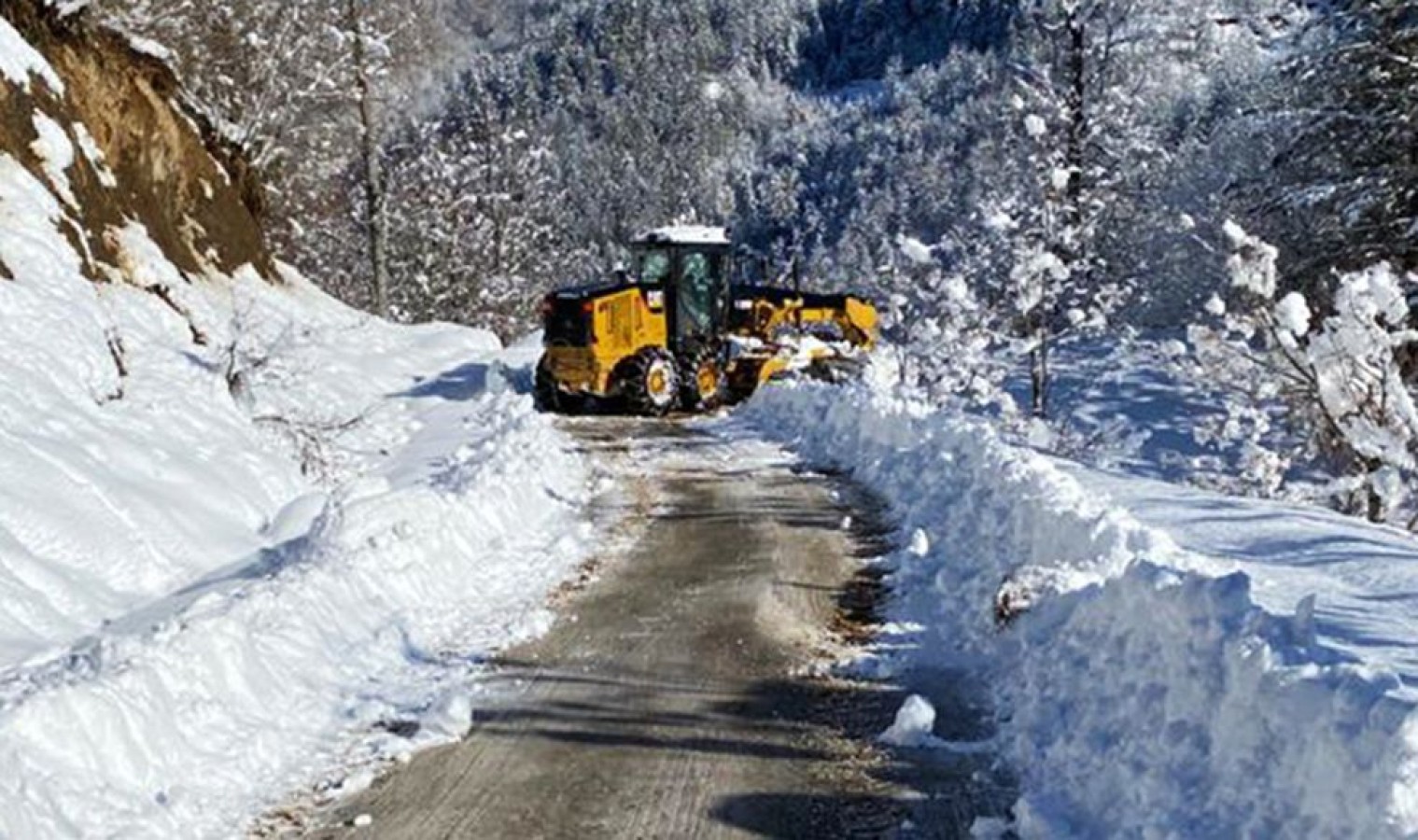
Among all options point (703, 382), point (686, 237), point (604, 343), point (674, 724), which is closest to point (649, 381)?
point (604, 343)

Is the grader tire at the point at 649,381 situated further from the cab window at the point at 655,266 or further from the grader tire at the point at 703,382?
the cab window at the point at 655,266

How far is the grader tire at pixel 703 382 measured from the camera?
85.5ft

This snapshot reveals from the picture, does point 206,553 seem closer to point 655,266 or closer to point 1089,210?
point 655,266

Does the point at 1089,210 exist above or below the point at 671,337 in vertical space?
above

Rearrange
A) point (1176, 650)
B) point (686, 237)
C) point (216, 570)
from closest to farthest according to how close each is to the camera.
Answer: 1. point (1176, 650)
2. point (216, 570)
3. point (686, 237)

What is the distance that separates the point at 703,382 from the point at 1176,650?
2048 cm

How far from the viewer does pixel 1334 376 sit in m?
10.8

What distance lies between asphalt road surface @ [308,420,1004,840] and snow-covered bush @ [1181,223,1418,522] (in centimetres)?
377

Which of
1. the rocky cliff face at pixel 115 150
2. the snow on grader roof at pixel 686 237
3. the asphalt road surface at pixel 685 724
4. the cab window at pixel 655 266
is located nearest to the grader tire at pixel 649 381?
the cab window at pixel 655 266

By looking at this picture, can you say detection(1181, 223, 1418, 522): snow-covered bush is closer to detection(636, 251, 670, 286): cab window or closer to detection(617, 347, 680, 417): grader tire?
detection(617, 347, 680, 417): grader tire

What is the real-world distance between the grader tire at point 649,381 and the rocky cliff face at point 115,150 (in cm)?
690

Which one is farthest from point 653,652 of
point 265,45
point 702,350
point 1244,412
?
point 265,45

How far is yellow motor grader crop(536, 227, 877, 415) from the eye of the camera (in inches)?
992

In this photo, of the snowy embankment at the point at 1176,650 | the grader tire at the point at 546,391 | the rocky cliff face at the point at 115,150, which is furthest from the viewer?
the grader tire at the point at 546,391
